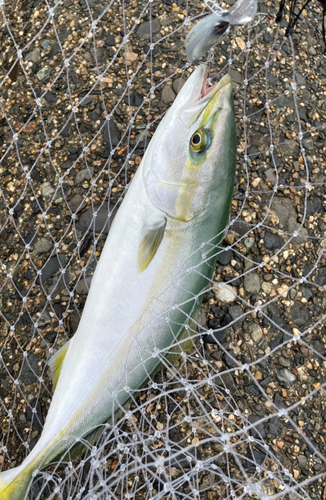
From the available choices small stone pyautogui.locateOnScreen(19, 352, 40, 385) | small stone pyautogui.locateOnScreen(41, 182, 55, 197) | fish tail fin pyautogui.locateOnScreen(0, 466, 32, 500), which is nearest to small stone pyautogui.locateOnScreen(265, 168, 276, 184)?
small stone pyautogui.locateOnScreen(41, 182, 55, 197)

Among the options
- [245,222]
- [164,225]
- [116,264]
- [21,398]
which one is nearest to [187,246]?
[164,225]

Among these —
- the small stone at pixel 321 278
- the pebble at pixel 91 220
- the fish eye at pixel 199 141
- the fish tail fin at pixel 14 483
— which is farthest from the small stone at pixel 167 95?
the fish tail fin at pixel 14 483

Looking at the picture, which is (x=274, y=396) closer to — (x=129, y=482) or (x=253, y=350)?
(x=253, y=350)

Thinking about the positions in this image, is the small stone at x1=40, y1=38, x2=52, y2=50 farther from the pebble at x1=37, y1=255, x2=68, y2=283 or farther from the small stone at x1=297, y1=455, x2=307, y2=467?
the small stone at x1=297, y1=455, x2=307, y2=467

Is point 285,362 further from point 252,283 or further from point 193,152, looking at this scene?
point 193,152

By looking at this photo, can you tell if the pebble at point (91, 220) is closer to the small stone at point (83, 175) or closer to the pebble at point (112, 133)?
the small stone at point (83, 175)

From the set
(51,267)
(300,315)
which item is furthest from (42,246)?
(300,315)
